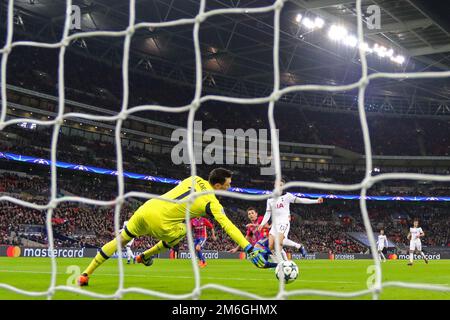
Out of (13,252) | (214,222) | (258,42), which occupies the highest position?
(258,42)

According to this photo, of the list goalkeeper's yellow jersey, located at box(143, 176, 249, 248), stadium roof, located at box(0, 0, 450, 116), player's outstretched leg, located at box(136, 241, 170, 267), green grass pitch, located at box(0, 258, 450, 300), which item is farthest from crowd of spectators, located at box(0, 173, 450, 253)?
goalkeeper's yellow jersey, located at box(143, 176, 249, 248)

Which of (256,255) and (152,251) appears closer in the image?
(256,255)

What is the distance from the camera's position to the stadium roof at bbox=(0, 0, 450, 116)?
2929cm

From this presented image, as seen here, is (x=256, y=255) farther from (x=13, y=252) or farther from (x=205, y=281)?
(x=13, y=252)

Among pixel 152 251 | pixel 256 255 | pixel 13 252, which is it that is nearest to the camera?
pixel 256 255

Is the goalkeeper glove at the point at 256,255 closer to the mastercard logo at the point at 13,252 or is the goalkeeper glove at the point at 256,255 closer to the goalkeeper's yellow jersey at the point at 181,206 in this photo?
the goalkeeper's yellow jersey at the point at 181,206

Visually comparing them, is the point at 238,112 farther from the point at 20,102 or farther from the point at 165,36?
the point at 20,102

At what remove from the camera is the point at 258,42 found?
3697 centimetres

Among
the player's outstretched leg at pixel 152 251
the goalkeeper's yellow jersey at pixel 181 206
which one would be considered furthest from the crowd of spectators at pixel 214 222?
the goalkeeper's yellow jersey at pixel 181 206

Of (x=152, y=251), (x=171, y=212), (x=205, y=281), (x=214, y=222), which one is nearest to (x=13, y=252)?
(x=205, y=281)

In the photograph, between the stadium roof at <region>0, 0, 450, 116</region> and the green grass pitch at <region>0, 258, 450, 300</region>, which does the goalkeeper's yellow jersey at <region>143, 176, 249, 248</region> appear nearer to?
the green grass pitch at <region>0, 258, 450, 300</region>

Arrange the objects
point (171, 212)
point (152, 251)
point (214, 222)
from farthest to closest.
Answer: point (214, 222) → point (152, 251) → point (171, 212)
